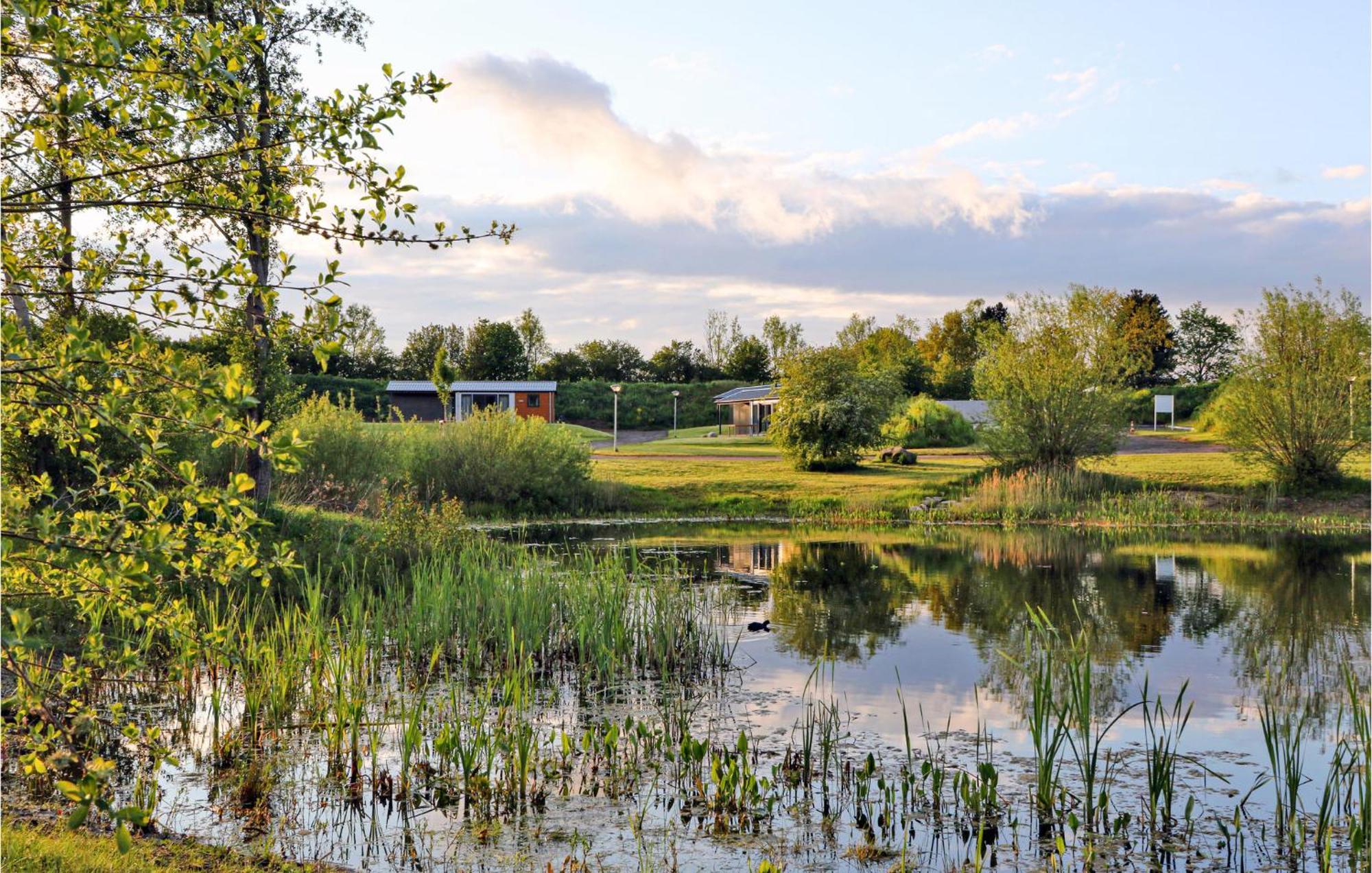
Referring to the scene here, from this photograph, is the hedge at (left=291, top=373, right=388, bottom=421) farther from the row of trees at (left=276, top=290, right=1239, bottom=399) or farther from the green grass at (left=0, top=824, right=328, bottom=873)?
the green grass at (left=0, top=824, right=328, bottom=873)

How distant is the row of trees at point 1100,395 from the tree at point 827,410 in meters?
0.04

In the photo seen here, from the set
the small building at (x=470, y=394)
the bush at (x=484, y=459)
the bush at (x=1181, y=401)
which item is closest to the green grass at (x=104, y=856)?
the bush at (x=484, y=459)

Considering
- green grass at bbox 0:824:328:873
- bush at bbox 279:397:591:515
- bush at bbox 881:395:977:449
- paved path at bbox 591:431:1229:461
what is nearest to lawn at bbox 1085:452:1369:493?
paved path at bbox 591:431:1229:461

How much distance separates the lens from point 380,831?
6.17 metres

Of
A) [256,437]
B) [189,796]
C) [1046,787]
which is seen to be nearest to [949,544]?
[1046,787]

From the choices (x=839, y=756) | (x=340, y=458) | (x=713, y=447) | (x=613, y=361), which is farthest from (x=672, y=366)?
(x=839, y=756)

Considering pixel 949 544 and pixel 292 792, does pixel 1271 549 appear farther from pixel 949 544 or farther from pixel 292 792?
pixel 292 792

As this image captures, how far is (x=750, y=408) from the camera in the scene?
5981 cm

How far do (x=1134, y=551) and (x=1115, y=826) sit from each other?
53.0 feet

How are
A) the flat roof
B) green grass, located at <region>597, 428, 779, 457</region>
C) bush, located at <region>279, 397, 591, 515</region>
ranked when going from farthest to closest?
the flat roof
green grass, located at <region>597, 428, 779, 457</region>
bush, located at <region>279, 397, 591, 515</region>

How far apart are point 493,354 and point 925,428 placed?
1427 inches

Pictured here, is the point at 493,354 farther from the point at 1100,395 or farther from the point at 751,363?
the point at 1100,395

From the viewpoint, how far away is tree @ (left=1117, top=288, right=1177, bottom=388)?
245ft

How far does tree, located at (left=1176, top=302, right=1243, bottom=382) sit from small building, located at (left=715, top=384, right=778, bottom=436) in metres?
39.0
